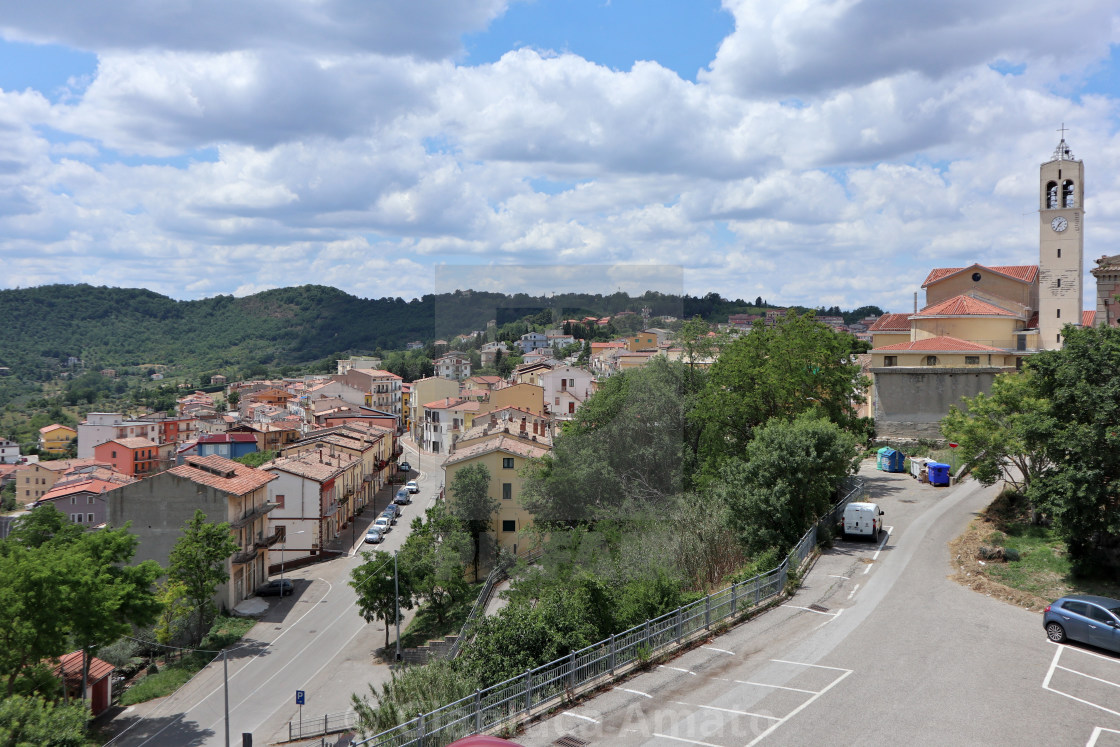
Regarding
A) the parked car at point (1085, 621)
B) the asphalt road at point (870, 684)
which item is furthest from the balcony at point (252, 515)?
the parked car at point (1085, 621)

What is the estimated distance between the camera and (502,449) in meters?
32.0

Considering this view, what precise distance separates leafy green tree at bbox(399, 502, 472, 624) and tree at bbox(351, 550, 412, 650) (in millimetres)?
456

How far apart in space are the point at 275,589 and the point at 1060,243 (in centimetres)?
3795

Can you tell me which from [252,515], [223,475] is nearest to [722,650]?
[252,515]

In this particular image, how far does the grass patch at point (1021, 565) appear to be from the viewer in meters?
15.0

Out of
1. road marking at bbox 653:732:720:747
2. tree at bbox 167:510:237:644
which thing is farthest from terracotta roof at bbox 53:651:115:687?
road marking at bbox 653:732:720:747

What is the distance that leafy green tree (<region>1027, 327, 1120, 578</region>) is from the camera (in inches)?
576

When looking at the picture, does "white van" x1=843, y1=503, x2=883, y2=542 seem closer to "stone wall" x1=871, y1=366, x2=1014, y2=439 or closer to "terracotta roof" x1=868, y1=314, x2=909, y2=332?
"stone wall" x1=871, y1=366, x2=1014, y2=439

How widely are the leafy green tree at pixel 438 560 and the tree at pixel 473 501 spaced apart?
0.68m

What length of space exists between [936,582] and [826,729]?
7.99m

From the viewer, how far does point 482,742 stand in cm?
706

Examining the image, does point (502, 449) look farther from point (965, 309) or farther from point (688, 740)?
point (688, 740)

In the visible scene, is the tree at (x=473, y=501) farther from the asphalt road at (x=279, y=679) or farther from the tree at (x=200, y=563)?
the tree at (x=200, y=563)

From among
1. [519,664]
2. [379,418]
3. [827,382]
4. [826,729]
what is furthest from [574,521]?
[379,418]
